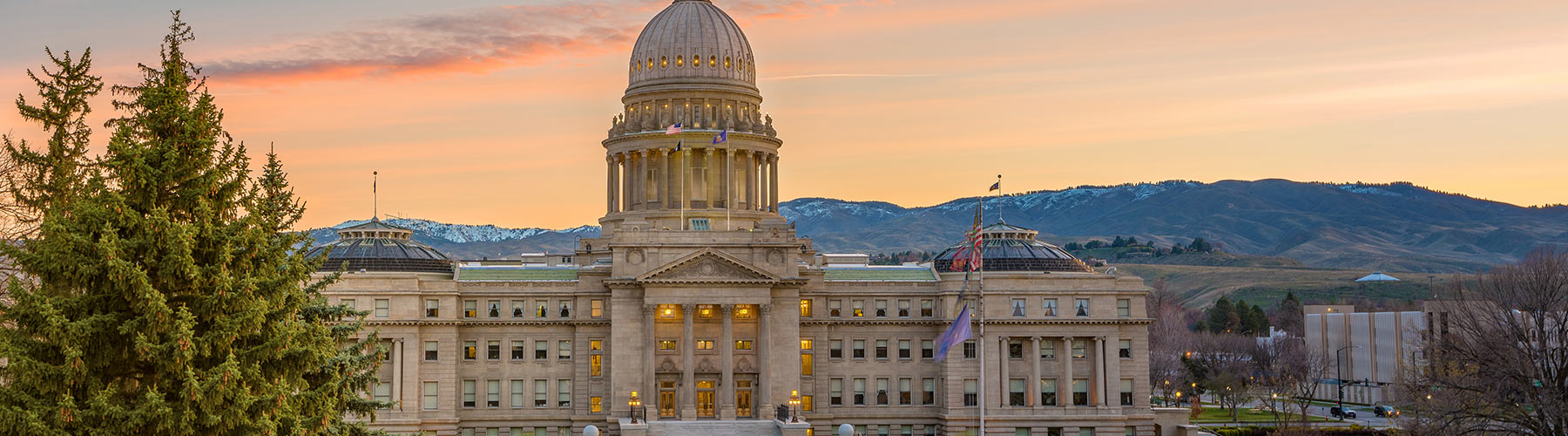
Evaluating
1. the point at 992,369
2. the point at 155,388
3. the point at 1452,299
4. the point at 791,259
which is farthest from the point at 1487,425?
the point at 155,388

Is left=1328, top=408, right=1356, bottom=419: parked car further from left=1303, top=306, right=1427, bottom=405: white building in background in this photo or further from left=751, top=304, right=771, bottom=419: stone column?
left=751, top=304, right=771, bottom=419: stone column

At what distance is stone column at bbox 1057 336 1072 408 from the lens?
94562 mm

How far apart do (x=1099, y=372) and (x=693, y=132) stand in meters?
32.9

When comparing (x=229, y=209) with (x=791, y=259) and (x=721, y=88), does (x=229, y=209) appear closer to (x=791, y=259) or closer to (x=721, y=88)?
(x=791, y=259)

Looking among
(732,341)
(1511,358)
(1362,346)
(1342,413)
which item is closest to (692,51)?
(732,341)

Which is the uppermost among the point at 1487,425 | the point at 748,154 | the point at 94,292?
the point at 748,154

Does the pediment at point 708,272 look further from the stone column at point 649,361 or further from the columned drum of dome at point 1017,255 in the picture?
the columned drum of dome at point 1017,255

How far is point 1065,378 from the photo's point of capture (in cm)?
9469

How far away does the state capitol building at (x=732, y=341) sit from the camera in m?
90.7

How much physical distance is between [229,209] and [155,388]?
5293 millimetres

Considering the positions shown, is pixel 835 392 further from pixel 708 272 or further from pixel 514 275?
pixel 514 275

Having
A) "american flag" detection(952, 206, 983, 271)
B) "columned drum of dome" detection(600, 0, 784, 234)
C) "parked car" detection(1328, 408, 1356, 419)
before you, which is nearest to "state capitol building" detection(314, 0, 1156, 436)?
"columned drum of dome" detection(600, 0, 784, 234)

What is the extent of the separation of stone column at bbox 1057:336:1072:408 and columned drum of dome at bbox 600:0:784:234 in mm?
24433

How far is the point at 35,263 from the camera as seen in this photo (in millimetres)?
36312
